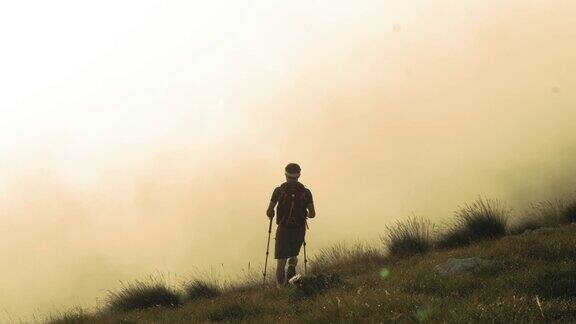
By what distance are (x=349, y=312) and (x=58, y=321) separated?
7.04 metres

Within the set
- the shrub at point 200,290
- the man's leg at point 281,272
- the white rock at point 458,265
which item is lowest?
the shrub at point 200,290

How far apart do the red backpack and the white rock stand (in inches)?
134

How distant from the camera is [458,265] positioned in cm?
934

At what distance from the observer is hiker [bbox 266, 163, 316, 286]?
38.8ft

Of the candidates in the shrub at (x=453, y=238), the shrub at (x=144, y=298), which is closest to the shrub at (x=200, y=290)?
the shrub at (x=144, y=298)

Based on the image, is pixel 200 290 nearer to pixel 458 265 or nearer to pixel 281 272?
pixel 281 272

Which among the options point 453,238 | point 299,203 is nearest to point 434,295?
point 299,203

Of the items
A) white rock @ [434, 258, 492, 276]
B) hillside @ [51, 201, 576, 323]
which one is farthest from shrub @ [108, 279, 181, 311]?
white rock @ [434, 258, 492, 276]

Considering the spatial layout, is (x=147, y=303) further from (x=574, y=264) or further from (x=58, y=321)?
(x=574, y=264)

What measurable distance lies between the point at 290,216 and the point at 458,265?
391 cm

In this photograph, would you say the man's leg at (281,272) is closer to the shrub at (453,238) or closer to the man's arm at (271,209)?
the man's arm at (271,209)

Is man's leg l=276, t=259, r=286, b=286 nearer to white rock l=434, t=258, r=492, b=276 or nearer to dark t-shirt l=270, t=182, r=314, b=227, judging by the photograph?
dark t-shirt l=270, t=182, r=314, b=227

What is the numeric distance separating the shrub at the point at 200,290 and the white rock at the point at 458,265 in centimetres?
651

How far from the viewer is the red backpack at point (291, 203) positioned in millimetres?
11828
